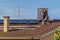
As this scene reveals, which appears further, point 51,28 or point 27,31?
point 27,31

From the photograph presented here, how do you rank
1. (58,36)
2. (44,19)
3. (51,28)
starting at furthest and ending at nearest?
(44,19), (51,28), (58,36)

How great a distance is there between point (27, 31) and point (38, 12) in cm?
842

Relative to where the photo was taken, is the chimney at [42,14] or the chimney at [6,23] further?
the chimney at [42,14]

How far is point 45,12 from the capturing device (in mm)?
34500

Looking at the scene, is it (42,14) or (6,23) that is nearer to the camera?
(6,23)

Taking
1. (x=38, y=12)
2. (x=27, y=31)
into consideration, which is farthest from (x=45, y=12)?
(x=27, y=31)

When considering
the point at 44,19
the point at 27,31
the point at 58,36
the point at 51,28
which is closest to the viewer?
the point at 58,36

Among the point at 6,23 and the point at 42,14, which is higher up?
the point at 42,14

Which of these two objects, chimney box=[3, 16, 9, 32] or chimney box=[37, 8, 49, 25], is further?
chimney box=[37, 8, 49, 25]

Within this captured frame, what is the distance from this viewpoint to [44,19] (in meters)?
33.4

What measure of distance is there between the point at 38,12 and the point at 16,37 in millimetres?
9945

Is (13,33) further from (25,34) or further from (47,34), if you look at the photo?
(47,34)

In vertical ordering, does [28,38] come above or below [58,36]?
below

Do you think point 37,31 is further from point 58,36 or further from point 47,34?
point 58,36
